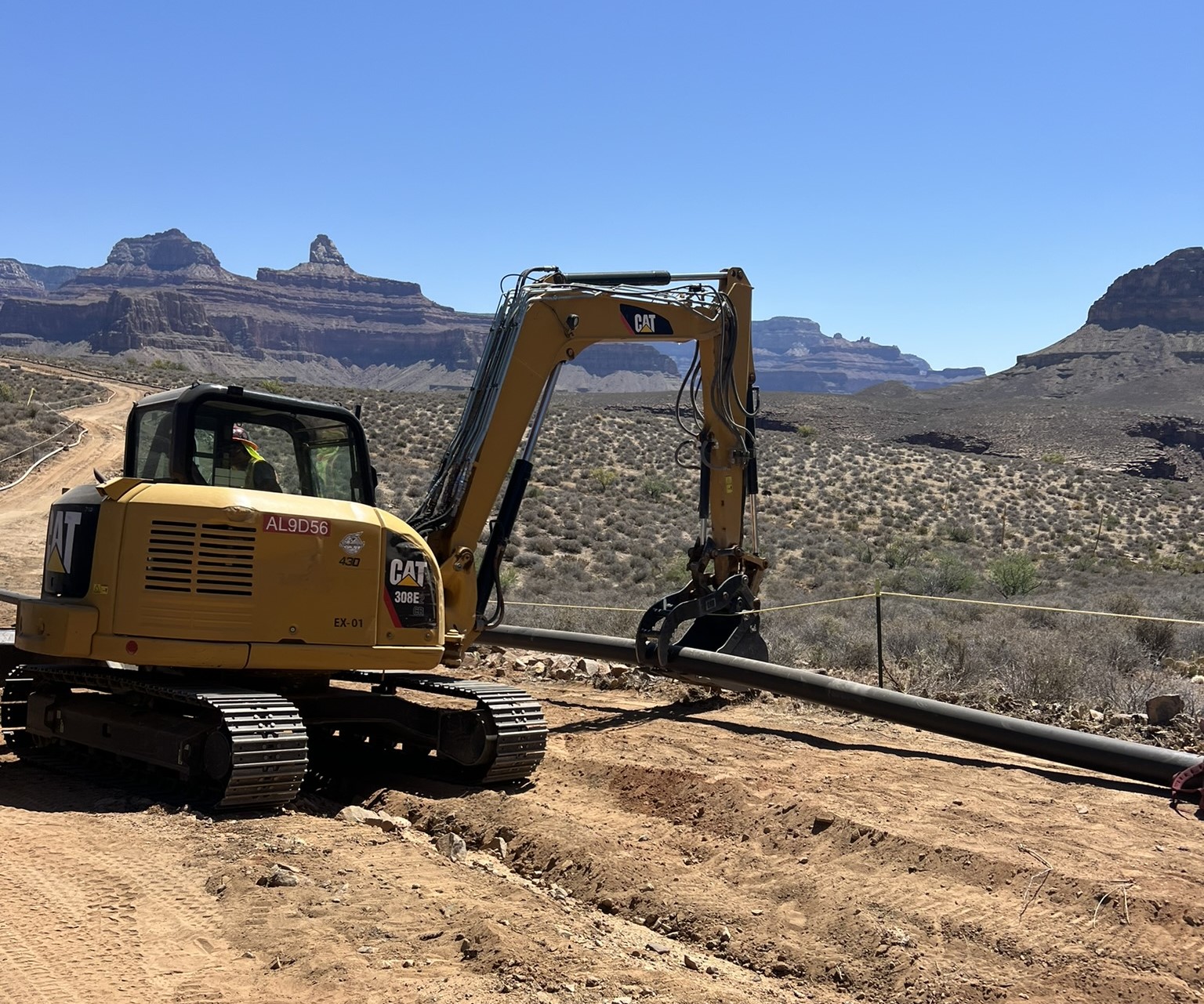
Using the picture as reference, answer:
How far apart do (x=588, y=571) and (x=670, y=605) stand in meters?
17.6

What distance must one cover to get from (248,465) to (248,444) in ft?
0.63

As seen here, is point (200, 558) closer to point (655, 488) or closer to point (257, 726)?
point (257, 726)

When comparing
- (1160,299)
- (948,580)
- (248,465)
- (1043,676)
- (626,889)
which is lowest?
(626,889)

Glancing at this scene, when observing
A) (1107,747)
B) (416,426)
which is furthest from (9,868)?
(416,426)

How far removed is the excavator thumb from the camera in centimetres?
1198

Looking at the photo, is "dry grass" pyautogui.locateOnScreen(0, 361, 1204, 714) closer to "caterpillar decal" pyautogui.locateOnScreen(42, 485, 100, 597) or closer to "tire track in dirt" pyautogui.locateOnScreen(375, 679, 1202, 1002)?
"tire track in dirt" pyautogui.locateOnScreen(375, 679, 1202, 1002)

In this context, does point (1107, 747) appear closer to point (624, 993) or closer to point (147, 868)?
point (624, 993)

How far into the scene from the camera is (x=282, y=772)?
748 centimetres

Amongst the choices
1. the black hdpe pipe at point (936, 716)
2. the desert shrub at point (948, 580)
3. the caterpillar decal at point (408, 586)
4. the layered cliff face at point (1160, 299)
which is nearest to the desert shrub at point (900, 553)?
the desert shrub at point (948, 580)

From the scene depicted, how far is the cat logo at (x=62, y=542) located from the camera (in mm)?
8016

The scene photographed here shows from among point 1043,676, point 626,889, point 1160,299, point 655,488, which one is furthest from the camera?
point 1160,299

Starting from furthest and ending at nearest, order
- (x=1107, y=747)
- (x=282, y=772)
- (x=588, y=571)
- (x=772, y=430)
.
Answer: (x=772, y=430)
(x=588, y=571)
(x=1107, y=747)
(x=282, y=772)

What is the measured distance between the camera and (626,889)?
6.79m

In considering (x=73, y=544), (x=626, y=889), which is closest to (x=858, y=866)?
(x=626, y=889)
